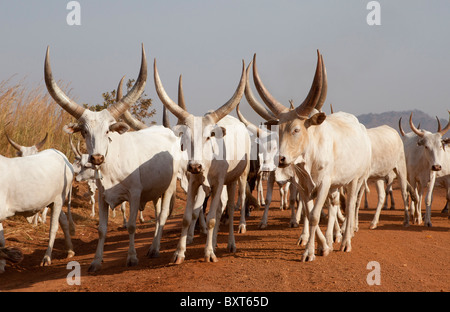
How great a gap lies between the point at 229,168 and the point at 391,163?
4.95 meters

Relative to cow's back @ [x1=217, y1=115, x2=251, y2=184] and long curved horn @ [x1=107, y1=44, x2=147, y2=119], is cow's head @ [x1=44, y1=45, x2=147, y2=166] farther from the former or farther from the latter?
cow's back @ [x1=217, y1=115, x2=251, y2=184]

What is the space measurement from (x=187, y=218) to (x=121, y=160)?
1312 mm

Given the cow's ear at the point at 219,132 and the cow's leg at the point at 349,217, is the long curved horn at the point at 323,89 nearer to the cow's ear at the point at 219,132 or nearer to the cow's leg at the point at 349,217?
the cow's ear at the point at 219,132

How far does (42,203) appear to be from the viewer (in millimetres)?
7711

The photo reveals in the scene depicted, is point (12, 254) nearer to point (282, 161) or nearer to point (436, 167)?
point (282, 161)

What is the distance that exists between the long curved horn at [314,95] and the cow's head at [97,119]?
7.40 ft

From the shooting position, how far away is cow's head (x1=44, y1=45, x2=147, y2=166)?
6.68 m

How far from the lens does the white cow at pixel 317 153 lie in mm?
6785

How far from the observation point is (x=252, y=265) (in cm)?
656

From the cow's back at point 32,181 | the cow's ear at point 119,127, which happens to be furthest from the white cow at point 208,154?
the cow's back at point 32,181

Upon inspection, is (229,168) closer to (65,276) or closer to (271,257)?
(271,257)
